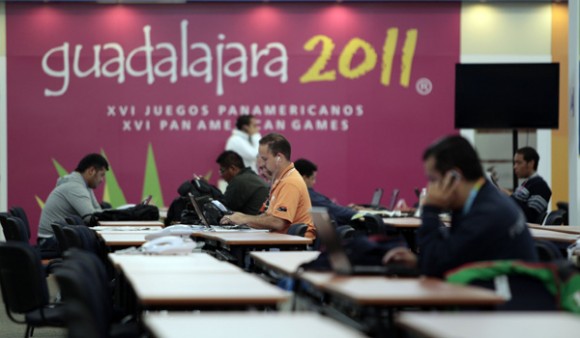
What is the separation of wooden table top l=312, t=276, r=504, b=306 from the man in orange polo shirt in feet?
10.5

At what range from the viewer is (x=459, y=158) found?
12.7 feet

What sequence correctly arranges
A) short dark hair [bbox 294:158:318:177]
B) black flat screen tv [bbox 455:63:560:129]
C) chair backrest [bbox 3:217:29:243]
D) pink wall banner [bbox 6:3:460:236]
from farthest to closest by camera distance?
pink wall banner [bbox 6:3:460:236], black flat screen tv [bbox 455:63:560:129], short dark hair [bbox 294:158:318:177], chair backrest [bbox 3:217:29:243]

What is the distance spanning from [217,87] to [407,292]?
404 inches

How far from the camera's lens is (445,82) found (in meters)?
13.4

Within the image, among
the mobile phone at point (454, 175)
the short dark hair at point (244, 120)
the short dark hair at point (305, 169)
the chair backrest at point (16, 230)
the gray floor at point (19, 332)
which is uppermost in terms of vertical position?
the short dark hair at point (244, 120)

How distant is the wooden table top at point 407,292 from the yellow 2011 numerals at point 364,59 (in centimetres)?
979

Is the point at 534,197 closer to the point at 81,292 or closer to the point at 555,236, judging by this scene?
the point at 555,236

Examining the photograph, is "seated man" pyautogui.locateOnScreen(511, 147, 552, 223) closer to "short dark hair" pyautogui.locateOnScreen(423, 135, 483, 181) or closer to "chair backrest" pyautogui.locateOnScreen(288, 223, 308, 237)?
"chair backrest" pyautogui.locateOnScreen(288, 223, 308, 237)

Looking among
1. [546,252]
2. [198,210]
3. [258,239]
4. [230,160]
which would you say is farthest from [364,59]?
[546,252]

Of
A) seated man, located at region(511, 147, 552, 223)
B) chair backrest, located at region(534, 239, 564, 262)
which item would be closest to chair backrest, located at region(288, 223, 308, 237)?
chair backrest, located at region(534, 239, 564, 262)

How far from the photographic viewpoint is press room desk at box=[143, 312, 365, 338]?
2480 millimetres

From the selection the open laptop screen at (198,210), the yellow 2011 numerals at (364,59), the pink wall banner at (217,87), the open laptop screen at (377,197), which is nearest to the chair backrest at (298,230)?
the open laptop screen at (198,210)

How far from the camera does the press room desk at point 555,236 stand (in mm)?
6277

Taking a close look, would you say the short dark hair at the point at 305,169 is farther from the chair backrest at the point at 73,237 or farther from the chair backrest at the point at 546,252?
the chair backrest at the point at 546,252
